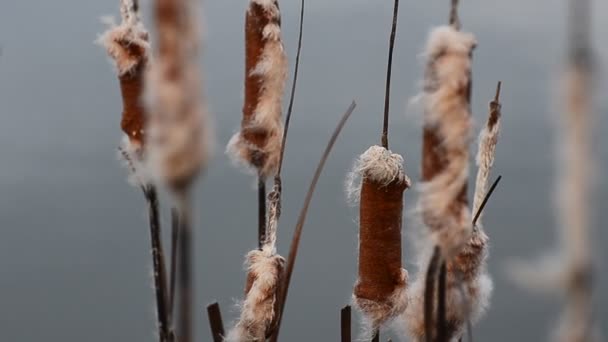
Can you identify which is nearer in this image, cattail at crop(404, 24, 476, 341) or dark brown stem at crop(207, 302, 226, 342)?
cattail at crop(404, 24, 476, 341)

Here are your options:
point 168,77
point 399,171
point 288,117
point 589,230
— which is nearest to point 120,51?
point 288,117

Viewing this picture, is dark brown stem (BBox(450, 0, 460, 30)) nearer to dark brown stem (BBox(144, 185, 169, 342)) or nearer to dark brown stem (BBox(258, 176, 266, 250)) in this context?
dark brown stem (BBox(144, 185, 169, 342))

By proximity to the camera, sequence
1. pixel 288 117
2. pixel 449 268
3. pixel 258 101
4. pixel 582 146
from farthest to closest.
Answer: pixel 258 101
pixel 288 117
pixel 449 268
pixel 582 146

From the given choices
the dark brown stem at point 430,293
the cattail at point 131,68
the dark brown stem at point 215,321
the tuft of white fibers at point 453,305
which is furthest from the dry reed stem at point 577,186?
the dark brown stem at point 215,321

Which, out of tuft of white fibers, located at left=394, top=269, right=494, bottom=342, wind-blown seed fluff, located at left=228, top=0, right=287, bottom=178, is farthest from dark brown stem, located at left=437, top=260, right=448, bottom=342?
wind-blown seed fluff, located at left=228, top=0, right=287, bottom=178

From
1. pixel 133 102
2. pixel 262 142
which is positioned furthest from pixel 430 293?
pixel 262 142

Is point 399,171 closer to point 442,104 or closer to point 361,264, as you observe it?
point 361,264

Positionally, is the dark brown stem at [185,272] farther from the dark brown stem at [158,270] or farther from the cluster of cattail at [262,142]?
the cluster of cattail at [262,142]

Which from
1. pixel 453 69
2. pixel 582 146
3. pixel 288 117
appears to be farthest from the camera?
pixel 288 117
